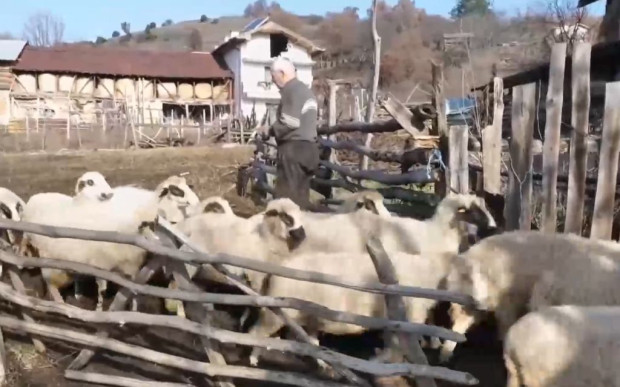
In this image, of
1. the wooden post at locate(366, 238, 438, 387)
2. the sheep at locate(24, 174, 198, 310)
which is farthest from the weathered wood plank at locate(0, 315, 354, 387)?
the sheep at locate(24, 174, 198, 310)

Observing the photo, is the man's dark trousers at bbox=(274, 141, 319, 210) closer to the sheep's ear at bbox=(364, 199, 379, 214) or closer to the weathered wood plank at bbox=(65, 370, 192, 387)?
the sheep's ear at bbox=(364, 199, 379, 214)

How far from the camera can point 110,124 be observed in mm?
31875

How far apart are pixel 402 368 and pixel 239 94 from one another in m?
45.7

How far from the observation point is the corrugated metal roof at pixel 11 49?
43750 mm

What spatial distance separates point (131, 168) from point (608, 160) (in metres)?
16.2

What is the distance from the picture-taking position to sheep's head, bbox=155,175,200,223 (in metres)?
7.70

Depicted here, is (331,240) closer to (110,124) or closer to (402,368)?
(402,368)

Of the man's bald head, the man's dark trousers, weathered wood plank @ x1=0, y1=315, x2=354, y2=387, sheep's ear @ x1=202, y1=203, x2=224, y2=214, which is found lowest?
weathered wood plank @ x1=0, y1=315, x2=354, y2=387

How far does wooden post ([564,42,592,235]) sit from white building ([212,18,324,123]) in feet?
140

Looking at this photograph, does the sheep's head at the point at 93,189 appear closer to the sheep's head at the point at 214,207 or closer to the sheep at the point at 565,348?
the sheep's head at the point at 214,207

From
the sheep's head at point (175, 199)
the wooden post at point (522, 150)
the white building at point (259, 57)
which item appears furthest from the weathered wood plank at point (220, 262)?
the white building at point (259, 57)

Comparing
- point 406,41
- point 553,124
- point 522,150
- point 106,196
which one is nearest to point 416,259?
point 522,150

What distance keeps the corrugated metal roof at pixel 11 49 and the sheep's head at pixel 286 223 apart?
41.2m

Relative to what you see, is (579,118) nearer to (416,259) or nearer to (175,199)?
(416,259)
